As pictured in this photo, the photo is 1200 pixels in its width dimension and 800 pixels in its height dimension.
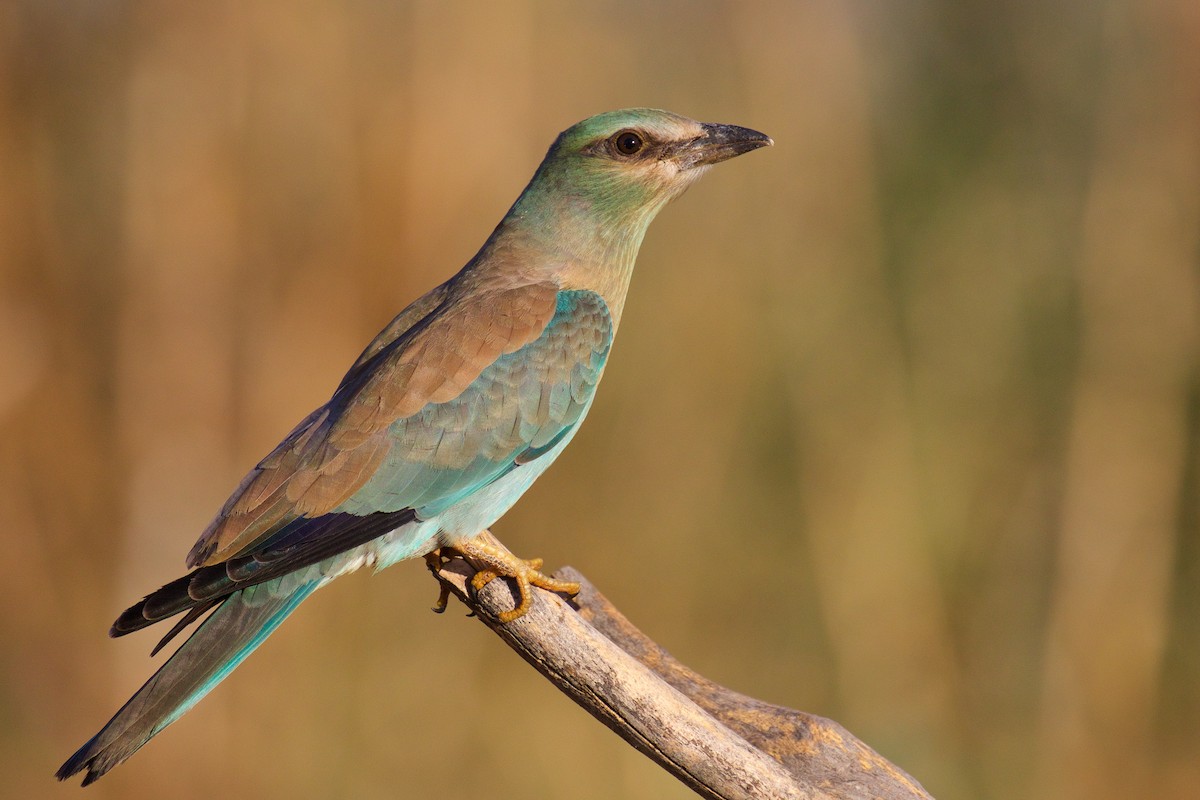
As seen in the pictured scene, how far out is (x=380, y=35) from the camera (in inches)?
190

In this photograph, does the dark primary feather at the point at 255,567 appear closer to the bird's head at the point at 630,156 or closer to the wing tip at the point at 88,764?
the wing tip at the point at 88,764

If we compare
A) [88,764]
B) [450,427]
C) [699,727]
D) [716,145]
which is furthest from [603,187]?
[88,764]

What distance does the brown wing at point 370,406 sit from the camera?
2.78m

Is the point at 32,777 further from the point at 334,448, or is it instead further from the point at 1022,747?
the point at 1022,747

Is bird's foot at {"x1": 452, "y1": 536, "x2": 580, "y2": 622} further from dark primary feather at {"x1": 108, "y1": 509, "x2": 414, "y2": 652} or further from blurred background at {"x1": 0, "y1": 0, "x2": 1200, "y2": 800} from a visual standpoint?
blurred background at {"x1": 0, "y1": 0, "x2": 1200, "y2": 800}

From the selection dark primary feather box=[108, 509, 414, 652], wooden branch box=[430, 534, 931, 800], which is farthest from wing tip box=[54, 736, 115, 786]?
wooden branch box=[430, 534, 931, 800]

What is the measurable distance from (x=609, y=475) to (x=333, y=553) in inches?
104

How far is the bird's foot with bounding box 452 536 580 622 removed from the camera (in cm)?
269

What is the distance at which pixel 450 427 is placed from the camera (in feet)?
9.84

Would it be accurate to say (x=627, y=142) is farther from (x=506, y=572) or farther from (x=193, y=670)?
(x=193, y=670)

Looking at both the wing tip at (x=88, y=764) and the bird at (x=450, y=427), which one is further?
the bird at (x=450, y=427)

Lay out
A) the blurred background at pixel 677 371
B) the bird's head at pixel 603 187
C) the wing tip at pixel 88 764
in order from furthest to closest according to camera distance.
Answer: the blurred background at pixel 677 371
the bird's head at pixel 603 187
the wing tip at pixel 88 764

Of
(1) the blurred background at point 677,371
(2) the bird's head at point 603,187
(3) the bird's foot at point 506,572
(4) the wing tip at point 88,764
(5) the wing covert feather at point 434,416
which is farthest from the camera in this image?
(1) the blurred background at point 677,371

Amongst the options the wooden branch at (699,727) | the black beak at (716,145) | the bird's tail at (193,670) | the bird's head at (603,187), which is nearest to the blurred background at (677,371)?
the bird's head at (603,187)
